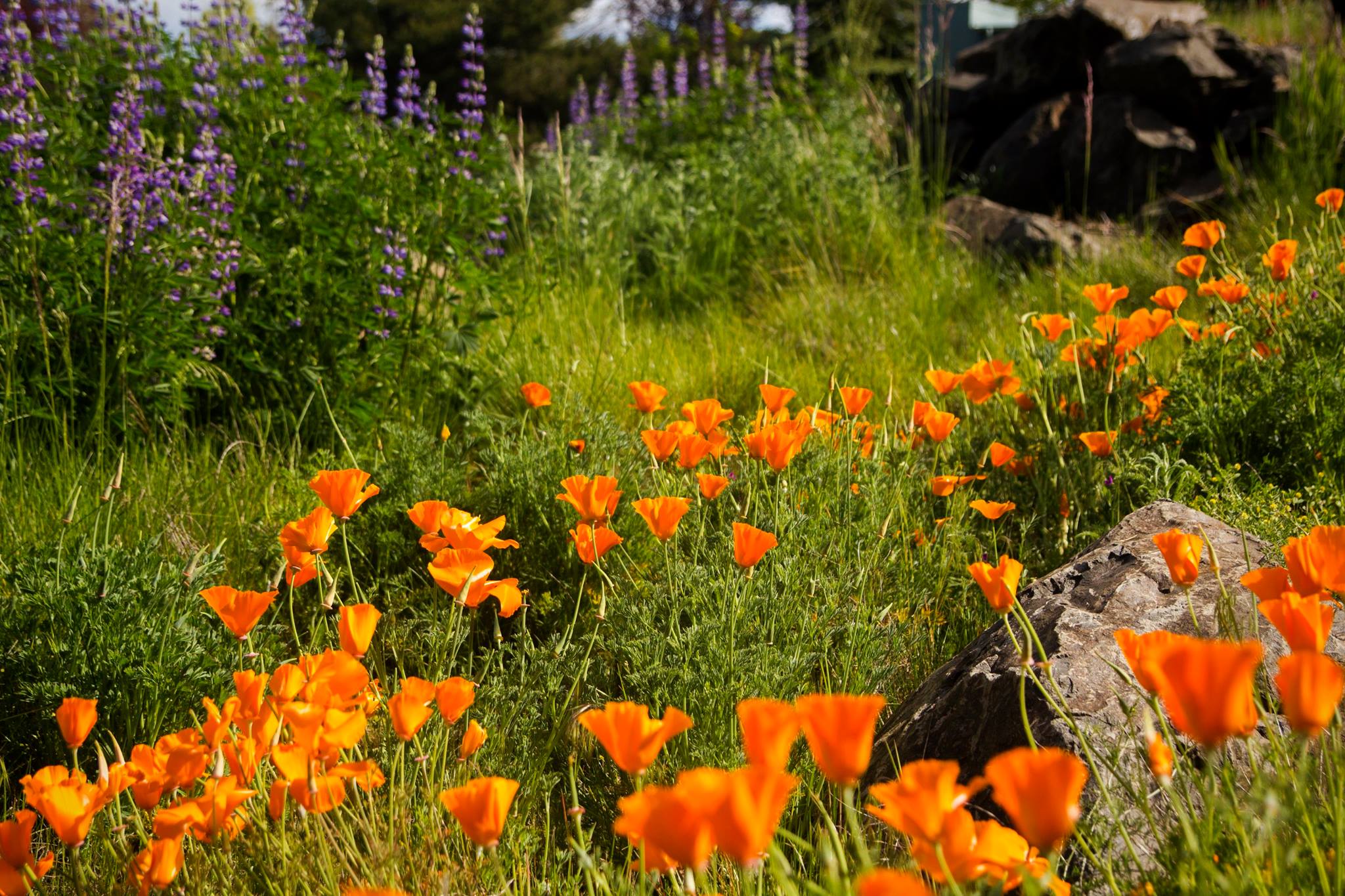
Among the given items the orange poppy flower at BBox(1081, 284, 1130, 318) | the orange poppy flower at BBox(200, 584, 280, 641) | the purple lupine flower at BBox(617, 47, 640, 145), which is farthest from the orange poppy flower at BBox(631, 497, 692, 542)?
the purple lupine flower at BBox(617, 47, 640, 145)

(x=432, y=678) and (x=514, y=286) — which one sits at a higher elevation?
(x=514, y=286)

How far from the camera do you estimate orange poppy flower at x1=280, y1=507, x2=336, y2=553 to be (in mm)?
1704

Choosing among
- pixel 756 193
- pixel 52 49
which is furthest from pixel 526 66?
pixel 52 49

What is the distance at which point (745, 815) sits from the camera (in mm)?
777

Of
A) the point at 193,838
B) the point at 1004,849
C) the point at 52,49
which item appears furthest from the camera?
the point at 52,49

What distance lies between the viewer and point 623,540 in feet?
9.03

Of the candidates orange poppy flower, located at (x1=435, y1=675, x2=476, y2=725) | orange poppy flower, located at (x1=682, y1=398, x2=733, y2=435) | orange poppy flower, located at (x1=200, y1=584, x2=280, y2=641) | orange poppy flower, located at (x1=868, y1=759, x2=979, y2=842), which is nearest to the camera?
orange poppy flower, located at (x1=868, y1=759, x2=979, y2=842)

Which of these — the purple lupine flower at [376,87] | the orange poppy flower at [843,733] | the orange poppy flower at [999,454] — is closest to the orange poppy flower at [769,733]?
the orange poppy flower at [843,733]

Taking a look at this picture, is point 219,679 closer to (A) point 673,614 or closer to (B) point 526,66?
(A) point 673,614

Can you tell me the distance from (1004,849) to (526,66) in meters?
21.3

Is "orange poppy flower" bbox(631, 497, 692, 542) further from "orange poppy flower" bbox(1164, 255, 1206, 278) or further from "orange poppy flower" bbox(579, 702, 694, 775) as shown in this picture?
"orange poppy flower" bbox(1164, 255, 1206, 278)

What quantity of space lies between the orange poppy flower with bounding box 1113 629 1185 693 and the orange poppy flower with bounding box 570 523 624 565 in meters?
0.98

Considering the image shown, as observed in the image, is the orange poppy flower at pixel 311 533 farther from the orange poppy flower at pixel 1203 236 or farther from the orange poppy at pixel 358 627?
the orange poppy flower at pixel 1203 236

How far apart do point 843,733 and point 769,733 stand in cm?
7
